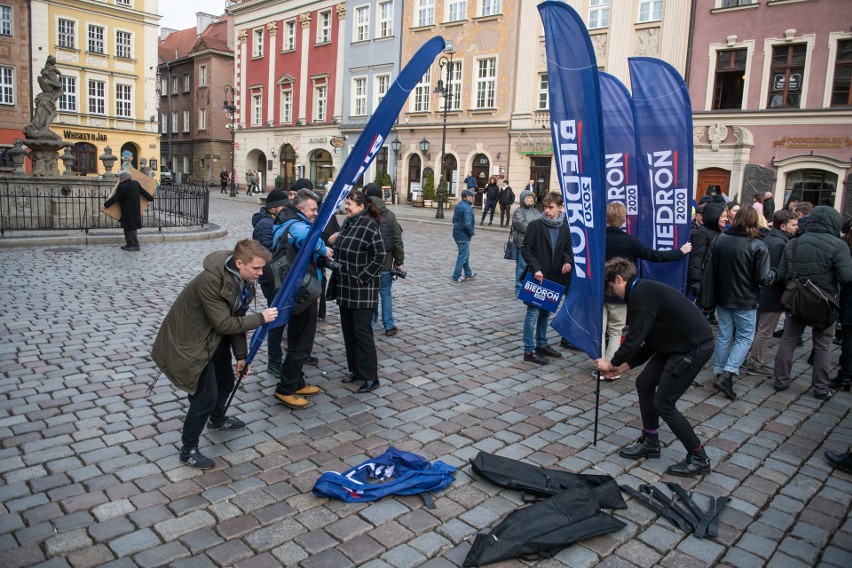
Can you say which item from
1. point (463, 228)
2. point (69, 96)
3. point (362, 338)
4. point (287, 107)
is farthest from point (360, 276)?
point (69, 96)

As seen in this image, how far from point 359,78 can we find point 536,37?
13.1 meters

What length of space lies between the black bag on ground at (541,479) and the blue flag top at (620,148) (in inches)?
154

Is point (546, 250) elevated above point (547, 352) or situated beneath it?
elevated above

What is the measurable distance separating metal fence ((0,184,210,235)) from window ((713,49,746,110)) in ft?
64.3

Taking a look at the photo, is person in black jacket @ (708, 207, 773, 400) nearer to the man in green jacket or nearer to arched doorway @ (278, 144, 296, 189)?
the man in green jacket

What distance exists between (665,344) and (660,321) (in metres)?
0.19

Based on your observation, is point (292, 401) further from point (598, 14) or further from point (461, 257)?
point (598, 14)

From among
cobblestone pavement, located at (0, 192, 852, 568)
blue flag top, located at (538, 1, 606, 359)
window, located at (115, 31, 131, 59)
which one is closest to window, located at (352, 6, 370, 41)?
window, located at (115, 31, 131, 59)

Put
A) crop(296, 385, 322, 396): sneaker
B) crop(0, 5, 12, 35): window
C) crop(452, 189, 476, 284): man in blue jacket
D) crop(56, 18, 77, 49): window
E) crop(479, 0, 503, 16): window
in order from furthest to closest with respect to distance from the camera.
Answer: crop(56, 18, 77, 49): window < crop(0, 5, 12, 35): window < crop(479, 0, 503, 16): window < crop(452, 189, 476, 284): man in blue jacket < crop(296, 385, 322, 396): sneaker

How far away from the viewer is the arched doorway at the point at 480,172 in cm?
3366

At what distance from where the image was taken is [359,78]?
131 ft

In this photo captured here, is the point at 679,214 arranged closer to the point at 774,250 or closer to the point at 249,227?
the point at 774,250

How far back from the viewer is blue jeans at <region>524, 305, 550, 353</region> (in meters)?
7.55

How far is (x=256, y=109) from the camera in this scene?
48.1m
